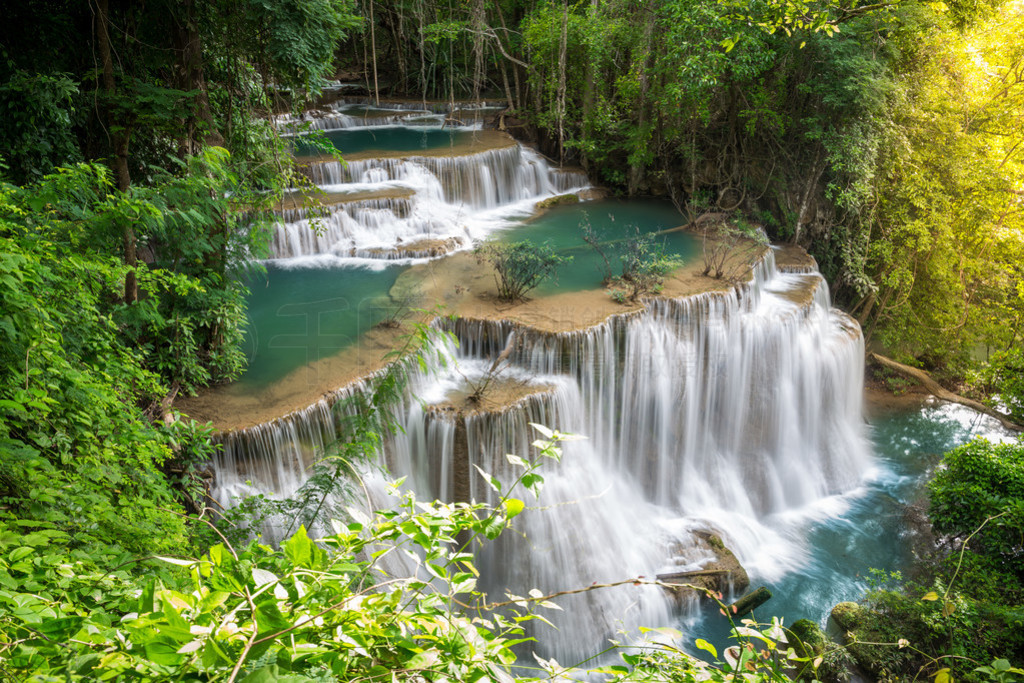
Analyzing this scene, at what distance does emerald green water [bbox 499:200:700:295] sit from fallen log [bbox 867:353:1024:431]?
15.0ft

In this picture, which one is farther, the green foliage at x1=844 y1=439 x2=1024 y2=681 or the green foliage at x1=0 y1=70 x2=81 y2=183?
the green foliage at x1=0 y1=70 x2=81 y2=183

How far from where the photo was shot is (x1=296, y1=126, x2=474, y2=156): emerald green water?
14.4m

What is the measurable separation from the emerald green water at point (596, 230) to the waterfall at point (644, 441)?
57.5 inches

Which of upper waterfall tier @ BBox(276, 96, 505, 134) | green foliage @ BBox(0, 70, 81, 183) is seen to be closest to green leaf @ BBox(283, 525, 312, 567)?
green foliage @ BBox(0, 70, 81, 183)

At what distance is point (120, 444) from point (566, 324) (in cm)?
536

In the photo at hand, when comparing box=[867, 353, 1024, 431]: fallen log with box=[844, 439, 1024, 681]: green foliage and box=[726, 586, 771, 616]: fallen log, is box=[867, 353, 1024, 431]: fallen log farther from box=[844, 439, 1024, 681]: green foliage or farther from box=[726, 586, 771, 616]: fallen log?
box=[726, 586, 771, 616]: fallen log

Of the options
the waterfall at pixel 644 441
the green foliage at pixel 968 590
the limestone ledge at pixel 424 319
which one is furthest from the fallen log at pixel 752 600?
the limestone ledge at pixel 424 319

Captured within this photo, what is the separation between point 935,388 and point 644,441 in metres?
6.56

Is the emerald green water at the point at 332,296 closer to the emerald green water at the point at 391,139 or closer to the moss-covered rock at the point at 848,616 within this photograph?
the emerald green water at the point at 391,139

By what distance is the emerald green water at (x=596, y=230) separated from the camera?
1000cm

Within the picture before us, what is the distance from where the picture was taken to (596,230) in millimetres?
12070

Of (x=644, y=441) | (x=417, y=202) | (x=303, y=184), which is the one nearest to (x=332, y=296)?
(x=303, y=184)

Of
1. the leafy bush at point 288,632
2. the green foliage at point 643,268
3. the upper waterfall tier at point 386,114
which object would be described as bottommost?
the green foliage at point 643,268

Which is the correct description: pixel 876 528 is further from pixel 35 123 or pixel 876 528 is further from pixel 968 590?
pixel 35 123
